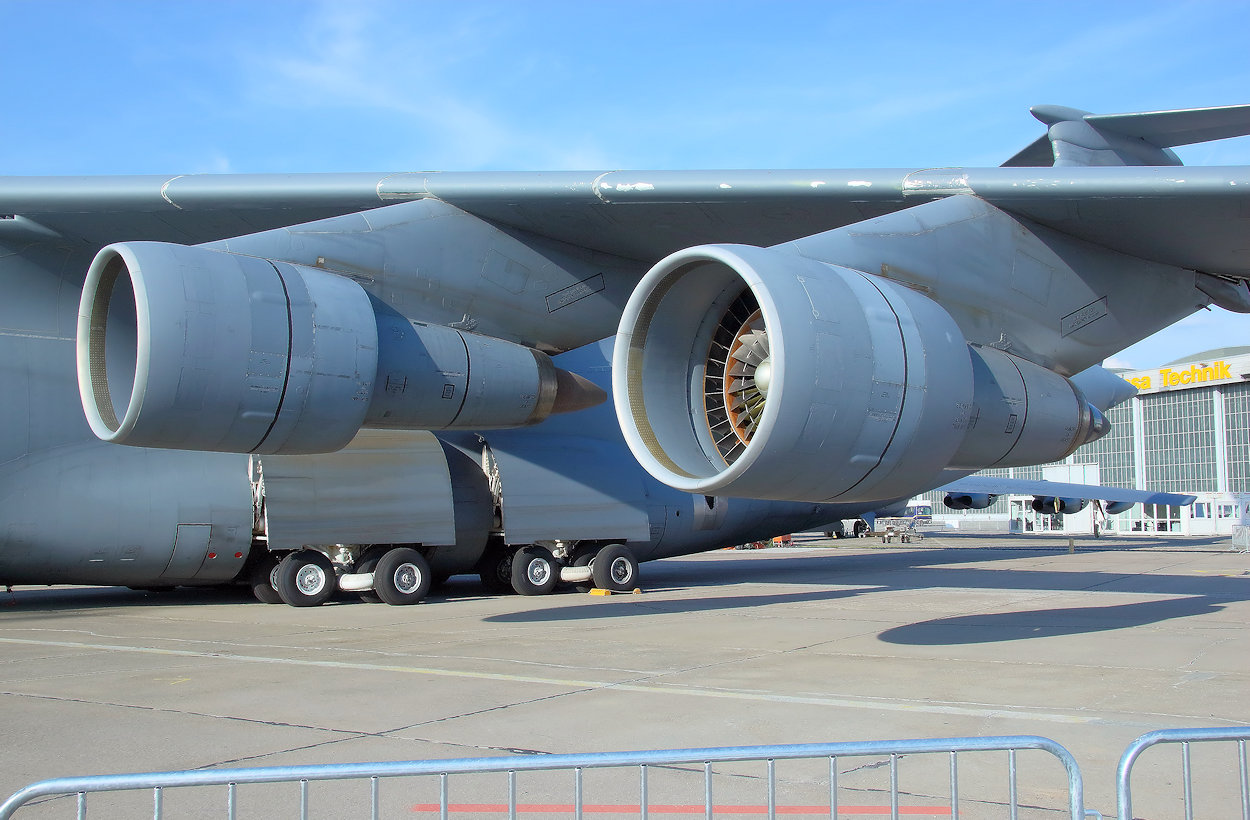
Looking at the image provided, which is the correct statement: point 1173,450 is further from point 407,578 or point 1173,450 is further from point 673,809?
point 673,809

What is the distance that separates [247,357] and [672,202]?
3566 millimetres

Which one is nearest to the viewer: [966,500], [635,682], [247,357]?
[635,682]

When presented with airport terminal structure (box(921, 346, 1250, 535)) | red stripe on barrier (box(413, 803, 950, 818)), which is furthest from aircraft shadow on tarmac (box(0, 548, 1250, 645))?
airport terminal structure (box(921, 346, 1250, 535))

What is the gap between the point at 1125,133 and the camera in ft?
31.7

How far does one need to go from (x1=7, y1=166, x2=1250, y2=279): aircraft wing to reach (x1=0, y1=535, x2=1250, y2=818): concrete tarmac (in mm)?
3222

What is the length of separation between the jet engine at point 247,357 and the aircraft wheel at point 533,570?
4.81 m

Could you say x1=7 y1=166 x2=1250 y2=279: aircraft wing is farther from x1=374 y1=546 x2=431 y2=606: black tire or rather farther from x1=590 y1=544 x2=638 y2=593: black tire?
x1=590 y1=544 x2=638 y2=593: black tire

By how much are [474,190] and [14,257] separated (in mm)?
5267

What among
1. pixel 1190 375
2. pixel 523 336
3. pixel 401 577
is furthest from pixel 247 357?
pixel 1190 375

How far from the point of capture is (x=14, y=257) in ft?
35.9

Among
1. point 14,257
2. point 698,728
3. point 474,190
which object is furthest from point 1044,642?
point 14,257

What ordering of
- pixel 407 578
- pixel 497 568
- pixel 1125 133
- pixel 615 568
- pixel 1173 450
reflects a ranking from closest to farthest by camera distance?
1. pixel 1125 133
2. pixel 407 578
3. pixel 615 568
4. pixel 497 568
5. pixel 1173 450

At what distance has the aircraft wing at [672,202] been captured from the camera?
781 cm

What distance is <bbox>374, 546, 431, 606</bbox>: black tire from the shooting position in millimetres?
12102
